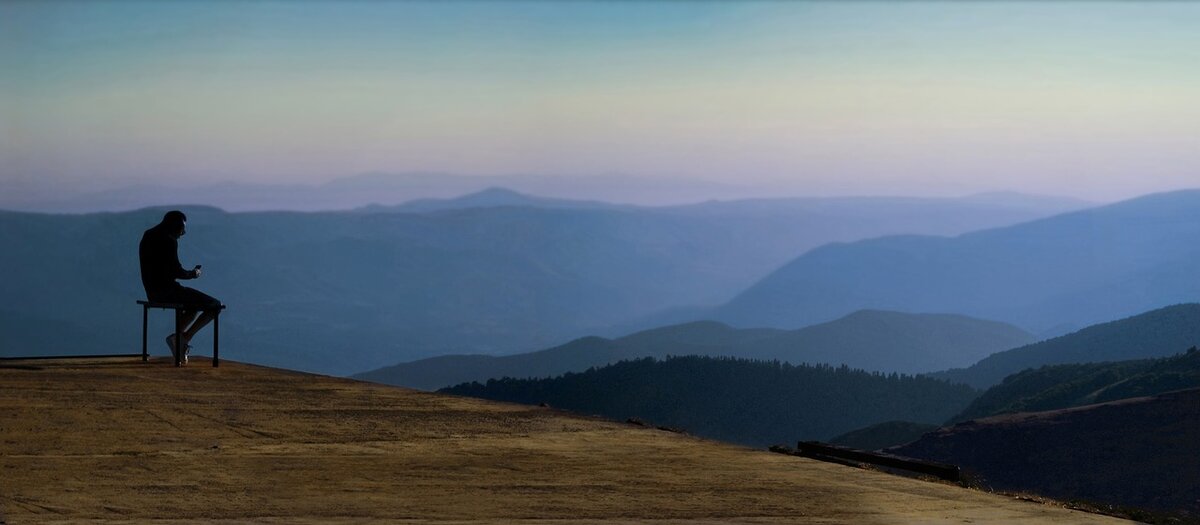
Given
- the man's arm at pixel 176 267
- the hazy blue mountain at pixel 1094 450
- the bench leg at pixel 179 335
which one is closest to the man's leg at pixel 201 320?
the bench leg at pixel 179 335

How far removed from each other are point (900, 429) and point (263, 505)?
77.0 meters

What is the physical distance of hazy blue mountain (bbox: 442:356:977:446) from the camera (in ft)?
340

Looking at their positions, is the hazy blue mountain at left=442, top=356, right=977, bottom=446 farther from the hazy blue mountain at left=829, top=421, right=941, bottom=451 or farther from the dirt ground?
the dirt ground

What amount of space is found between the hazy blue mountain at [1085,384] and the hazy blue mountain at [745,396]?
11209mm

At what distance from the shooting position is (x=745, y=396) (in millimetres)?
108500

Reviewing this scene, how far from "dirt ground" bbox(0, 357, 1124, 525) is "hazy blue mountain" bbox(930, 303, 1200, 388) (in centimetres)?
12076

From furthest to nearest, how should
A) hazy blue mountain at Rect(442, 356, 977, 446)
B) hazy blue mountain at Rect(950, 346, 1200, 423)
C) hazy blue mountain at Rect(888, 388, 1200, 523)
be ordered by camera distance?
hazy blue mountain at Rect(442, 356, 977, 446)
hazy blue mountain at Rect(950, 346, 1200, 423)
hazy blue mountain at Rect(888, 388, 1200, 523)

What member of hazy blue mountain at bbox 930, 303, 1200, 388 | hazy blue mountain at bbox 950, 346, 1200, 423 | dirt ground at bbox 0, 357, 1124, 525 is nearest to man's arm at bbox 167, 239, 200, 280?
dirt ground at bbox 0, 357, 1124, 525

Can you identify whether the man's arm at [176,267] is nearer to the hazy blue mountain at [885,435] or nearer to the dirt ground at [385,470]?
the dirt ground at [385,470]

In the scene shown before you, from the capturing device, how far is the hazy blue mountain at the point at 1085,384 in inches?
3039

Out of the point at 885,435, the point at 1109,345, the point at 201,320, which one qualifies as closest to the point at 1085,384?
the point at 885,435

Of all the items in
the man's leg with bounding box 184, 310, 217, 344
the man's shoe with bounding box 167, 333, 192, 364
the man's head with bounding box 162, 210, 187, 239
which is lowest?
the man's shoe with bounding box 167, 333, 192, 364

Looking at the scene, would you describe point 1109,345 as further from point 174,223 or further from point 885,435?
point 174,223

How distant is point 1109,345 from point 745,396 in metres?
43.4
